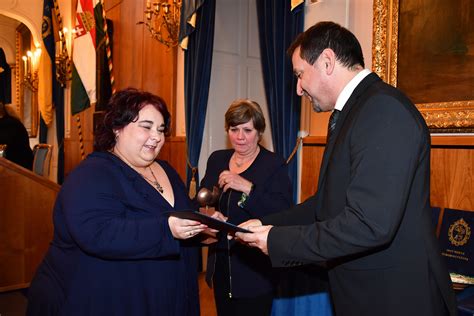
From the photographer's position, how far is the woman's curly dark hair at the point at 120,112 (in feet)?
6.14

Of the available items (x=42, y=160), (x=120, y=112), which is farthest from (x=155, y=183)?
(x=42, y=160)

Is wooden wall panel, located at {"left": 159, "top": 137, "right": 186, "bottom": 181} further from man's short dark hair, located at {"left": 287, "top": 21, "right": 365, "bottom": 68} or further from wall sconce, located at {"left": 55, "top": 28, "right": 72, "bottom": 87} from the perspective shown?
man's short dark hair, located at {"left": 287, "top": 21, "right": 365, "bottom": 68}

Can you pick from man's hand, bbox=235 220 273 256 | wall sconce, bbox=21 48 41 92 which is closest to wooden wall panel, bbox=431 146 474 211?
man's hand, bbox=235 220 273 256

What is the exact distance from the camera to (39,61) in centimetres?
969

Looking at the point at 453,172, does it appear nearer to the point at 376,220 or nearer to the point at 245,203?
the point at 245,203

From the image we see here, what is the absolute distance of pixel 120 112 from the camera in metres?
1.87

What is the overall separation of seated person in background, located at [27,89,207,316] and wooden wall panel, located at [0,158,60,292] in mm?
2769

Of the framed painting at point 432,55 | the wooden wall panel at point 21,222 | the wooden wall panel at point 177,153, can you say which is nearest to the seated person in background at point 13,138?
the wooden wall panel at point 21,222

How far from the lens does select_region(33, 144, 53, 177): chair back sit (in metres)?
6.41

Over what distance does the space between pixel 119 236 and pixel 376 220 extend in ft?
3.20

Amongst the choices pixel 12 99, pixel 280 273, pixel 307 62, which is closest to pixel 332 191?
pixel 307 62

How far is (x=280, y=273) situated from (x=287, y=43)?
6.80 ft

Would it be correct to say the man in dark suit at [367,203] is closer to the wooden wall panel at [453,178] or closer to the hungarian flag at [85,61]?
the wooden wall panel at [453,178]

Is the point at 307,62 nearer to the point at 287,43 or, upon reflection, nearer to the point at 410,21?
the point at 410,21
